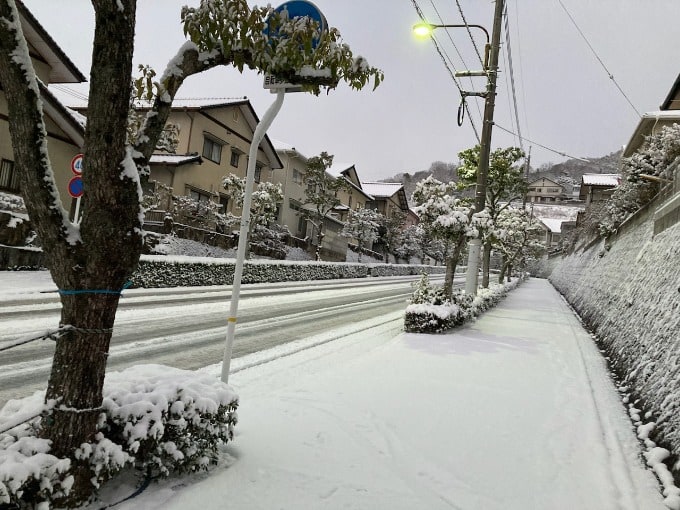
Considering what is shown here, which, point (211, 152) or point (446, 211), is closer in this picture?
point (446, 211)

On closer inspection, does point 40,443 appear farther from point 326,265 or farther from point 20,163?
point 326,265

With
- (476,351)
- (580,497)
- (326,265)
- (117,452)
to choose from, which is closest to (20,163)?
(117,452)

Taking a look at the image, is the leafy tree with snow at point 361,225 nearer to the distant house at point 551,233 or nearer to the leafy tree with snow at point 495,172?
the leafy tree with snow at point 495,172

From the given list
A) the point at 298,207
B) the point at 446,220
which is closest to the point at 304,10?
the point at 446,220

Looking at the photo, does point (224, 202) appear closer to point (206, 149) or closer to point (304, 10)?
point (206, 149)

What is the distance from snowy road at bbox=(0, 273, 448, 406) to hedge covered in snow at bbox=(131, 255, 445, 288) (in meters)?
0.78

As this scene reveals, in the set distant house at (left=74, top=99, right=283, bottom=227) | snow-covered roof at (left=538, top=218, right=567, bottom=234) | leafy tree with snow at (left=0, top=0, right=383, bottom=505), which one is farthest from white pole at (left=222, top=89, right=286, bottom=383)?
snow-covered roof at (left=538, top=218, right=567, bottom=234)

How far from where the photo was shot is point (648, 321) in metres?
6.79

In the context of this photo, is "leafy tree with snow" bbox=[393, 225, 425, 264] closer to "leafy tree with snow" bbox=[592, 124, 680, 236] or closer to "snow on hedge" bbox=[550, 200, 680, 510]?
"leafy tree with snow" bbox=[592, 124, 680, 236]

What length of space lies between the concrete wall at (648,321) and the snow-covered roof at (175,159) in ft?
67.4

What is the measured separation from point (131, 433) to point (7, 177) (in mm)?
19379

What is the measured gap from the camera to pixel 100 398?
8.34 ft

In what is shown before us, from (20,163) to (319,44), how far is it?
Answer: 78.2 inches

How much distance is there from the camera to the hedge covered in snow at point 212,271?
14719mm
